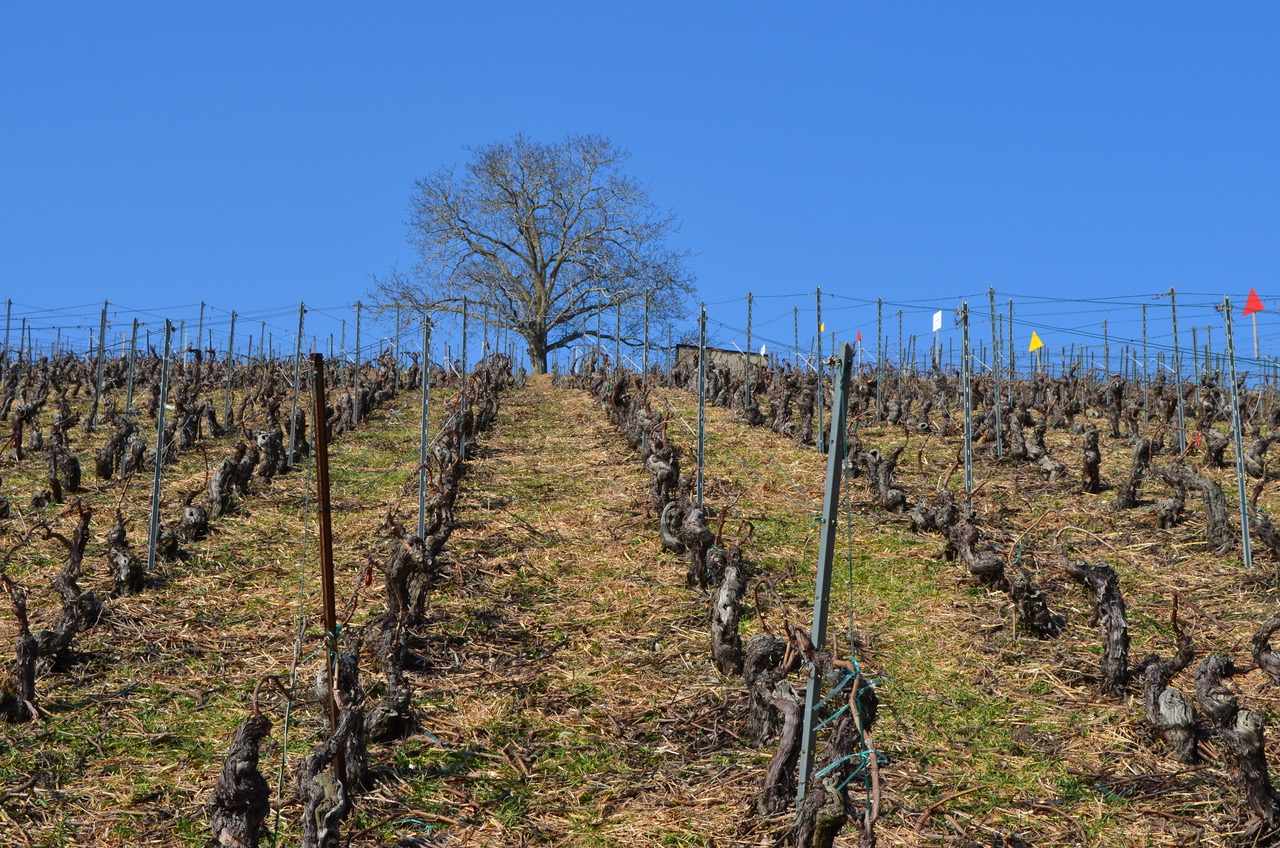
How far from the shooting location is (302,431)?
12141mm

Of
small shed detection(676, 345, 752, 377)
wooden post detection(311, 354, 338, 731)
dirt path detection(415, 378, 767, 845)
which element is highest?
small shed detection(676, 345, 752, 377)

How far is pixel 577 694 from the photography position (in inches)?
223

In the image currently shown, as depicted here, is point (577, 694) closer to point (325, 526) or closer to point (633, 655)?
point (633, 655)

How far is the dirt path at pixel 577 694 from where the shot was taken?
4477mm

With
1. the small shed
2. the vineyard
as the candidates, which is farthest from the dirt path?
the small shed

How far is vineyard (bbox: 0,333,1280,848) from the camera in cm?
432

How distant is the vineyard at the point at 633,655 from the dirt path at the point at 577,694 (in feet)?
0.07

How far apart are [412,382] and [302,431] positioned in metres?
9.68

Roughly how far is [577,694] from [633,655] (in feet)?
2.24

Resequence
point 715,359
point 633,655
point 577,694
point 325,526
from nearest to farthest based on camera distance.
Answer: point 325,526, point 577,694, point 633,655, point 715,359

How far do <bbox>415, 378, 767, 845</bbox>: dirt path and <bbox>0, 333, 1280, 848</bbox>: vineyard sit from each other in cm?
2

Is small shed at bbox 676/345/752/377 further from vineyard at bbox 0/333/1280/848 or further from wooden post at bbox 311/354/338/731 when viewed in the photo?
wooden post at bbox 311/354/338/731

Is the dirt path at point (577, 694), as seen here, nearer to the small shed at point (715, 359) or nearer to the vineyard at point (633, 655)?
the vineyard at point (633, 655)

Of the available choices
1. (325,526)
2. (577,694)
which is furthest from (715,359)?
(325,526)
